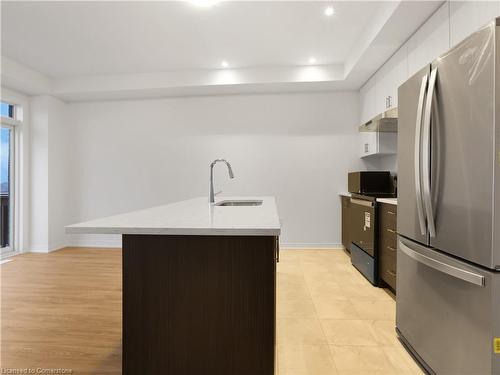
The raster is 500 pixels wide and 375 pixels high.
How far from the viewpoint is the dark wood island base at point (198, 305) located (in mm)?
1150

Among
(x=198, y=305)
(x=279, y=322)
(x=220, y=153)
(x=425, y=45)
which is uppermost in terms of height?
(x=425, y=45)

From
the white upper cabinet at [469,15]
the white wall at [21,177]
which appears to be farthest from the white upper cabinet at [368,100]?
the white wall at [21,177]

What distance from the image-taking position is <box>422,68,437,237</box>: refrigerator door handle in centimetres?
140

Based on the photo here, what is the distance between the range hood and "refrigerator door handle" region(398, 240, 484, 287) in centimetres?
159

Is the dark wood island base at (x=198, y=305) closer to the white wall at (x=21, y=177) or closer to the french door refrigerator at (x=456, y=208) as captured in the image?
the french door refrigerator at (x=456, y=208)

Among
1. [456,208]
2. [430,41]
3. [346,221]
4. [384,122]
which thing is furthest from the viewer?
[346,221]

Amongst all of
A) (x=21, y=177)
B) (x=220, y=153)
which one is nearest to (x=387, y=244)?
(x=220, y=153)

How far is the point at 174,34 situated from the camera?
3.19 m

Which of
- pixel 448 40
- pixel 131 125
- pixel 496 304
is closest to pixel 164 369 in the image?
pixel 496 304

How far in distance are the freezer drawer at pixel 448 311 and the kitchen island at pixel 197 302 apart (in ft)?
2.93

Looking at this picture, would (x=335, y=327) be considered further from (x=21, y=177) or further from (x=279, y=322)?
(x=21, y=177)

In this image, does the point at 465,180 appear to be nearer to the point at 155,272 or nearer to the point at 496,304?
the point at 496,304

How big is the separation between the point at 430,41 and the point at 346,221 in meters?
2.50

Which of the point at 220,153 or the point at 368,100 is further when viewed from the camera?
the point at 220,153
